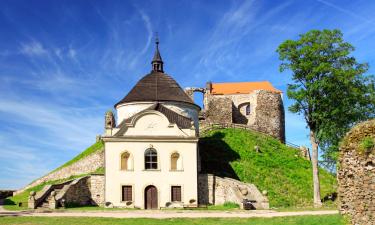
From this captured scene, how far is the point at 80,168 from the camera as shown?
41656 mm

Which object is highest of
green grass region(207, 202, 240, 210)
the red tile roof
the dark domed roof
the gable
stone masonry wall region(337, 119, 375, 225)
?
the red tile roof

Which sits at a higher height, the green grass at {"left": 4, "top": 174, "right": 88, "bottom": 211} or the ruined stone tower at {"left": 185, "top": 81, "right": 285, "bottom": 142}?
the ruined stone tower at {"left": 185, "top": 81, "right": 285, "bottom": 142}

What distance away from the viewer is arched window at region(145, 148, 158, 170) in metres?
33.7

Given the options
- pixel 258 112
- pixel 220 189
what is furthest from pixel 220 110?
pixel 220 189

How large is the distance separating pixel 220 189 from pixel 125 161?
7741mm

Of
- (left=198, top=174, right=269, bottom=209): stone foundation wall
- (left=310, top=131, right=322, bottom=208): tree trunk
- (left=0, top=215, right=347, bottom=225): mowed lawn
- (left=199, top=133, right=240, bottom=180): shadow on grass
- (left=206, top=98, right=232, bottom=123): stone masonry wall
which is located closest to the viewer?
(left=0, top=215, right=347, bottom=225): mowed lawn

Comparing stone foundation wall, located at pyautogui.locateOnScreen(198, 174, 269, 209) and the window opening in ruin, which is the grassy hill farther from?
the window opening in ruin

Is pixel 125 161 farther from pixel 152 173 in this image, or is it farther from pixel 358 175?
pixel 358 175

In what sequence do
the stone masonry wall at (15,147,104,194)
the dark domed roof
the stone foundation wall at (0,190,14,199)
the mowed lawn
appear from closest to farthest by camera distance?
the mowed lawn < the dark domed roof < the stone masonry wall at (15,147,104,194) < the stone foundation wall at (0,190,14,199)

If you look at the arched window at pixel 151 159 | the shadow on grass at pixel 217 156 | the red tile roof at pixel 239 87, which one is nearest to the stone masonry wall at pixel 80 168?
the arched window at pixel 151 159

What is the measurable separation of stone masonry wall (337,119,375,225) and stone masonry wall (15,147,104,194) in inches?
1209

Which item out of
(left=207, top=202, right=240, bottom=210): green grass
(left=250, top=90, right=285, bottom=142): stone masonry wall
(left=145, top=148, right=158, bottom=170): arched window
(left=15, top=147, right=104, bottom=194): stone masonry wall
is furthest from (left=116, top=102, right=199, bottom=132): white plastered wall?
(left=250, top=90, right=285, bottom=142): stone masonry wall

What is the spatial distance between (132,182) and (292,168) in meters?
16.2

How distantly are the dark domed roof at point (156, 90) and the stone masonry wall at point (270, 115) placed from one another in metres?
15.6
